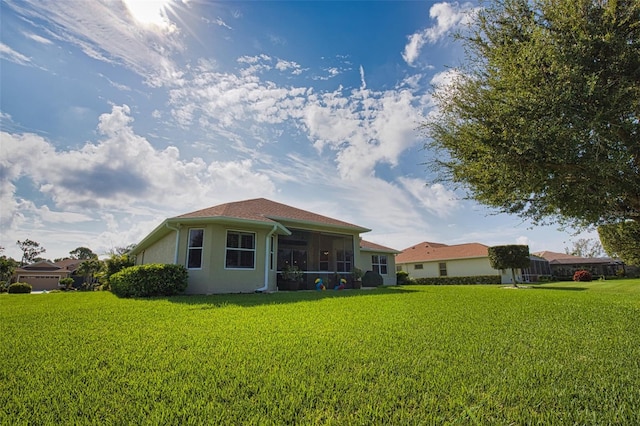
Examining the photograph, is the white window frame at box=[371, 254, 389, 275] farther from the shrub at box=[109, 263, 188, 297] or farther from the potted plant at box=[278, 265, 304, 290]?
the shrub at box=[109, 263, 188, 297]

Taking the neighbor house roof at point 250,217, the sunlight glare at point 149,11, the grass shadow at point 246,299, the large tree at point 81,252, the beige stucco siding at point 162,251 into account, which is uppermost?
the sunlight glare at point 149,11

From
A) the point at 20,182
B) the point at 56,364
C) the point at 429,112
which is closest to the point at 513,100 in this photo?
the point at 429,112

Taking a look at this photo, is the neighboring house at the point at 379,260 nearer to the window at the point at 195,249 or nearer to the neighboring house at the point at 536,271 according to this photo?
the window at the point at 195,249

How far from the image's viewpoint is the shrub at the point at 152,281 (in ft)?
38.6

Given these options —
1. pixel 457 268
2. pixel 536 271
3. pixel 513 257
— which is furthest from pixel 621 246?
pixel 536 271

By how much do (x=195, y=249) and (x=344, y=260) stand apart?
29.7 ft

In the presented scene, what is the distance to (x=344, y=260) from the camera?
19219 millimetres

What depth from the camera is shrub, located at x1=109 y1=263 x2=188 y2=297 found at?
1178 centimetres

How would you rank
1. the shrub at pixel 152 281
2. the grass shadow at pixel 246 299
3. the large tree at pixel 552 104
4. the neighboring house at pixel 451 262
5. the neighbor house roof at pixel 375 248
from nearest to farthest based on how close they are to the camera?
the large tree at pixel 552 104, the grass shadow at pixel 246 299, the shrub at pixel 152 281, the neighbor house roof at pixel 375 248, the neighboring house at pixel 451 262

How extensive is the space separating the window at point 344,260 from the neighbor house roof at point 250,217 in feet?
4.90

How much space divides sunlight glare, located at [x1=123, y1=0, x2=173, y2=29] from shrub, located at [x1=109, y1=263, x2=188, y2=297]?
8.28 metres

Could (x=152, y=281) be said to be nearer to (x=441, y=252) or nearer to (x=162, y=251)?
(x=162, y=251)

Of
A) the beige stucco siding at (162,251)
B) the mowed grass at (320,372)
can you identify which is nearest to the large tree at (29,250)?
the beige stucco siding at (162,251)

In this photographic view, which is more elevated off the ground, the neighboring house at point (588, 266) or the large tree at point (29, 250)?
the large tree at point (29, 250)
